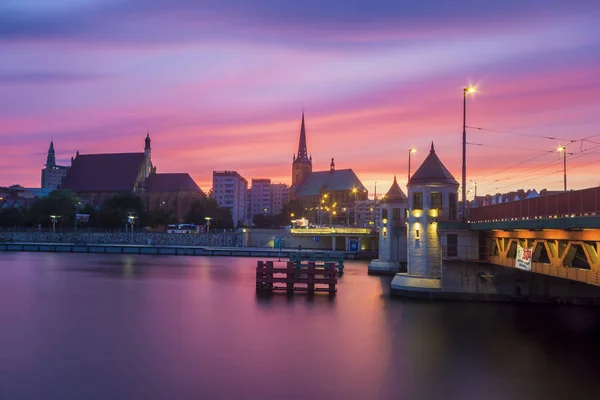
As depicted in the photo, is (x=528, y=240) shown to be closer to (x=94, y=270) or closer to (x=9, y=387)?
(x=9, y=387)

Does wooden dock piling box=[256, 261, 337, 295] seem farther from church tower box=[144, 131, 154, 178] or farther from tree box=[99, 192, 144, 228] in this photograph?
church tower box=[144, 131, 154, 178]

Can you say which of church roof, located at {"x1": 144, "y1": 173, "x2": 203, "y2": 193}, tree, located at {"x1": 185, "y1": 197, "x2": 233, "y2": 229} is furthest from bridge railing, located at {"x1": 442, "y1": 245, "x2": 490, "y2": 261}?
church roof, located at {"x1": 144, "y1": 173, "x2": 203, "y2": 193}

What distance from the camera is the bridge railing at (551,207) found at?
23.9m

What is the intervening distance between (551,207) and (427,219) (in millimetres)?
14051

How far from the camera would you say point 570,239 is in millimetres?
26469

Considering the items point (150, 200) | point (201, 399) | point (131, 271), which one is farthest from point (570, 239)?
point (150, 200)

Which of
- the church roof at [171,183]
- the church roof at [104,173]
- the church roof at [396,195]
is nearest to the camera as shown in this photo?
the church roof at [396,195]

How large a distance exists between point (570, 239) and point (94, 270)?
60279 mm

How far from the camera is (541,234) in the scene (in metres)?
30.1

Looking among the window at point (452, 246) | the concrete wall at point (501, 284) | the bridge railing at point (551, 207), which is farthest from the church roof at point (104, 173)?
the bridge railing at point (551, 207)

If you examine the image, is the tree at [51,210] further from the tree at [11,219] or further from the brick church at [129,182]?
the brick church at [129,182]

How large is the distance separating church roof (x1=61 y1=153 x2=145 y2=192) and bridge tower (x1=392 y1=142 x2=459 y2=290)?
146467 millimetres

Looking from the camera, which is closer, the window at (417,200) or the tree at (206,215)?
the window at (417,200)

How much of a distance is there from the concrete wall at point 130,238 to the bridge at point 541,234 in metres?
93.3
